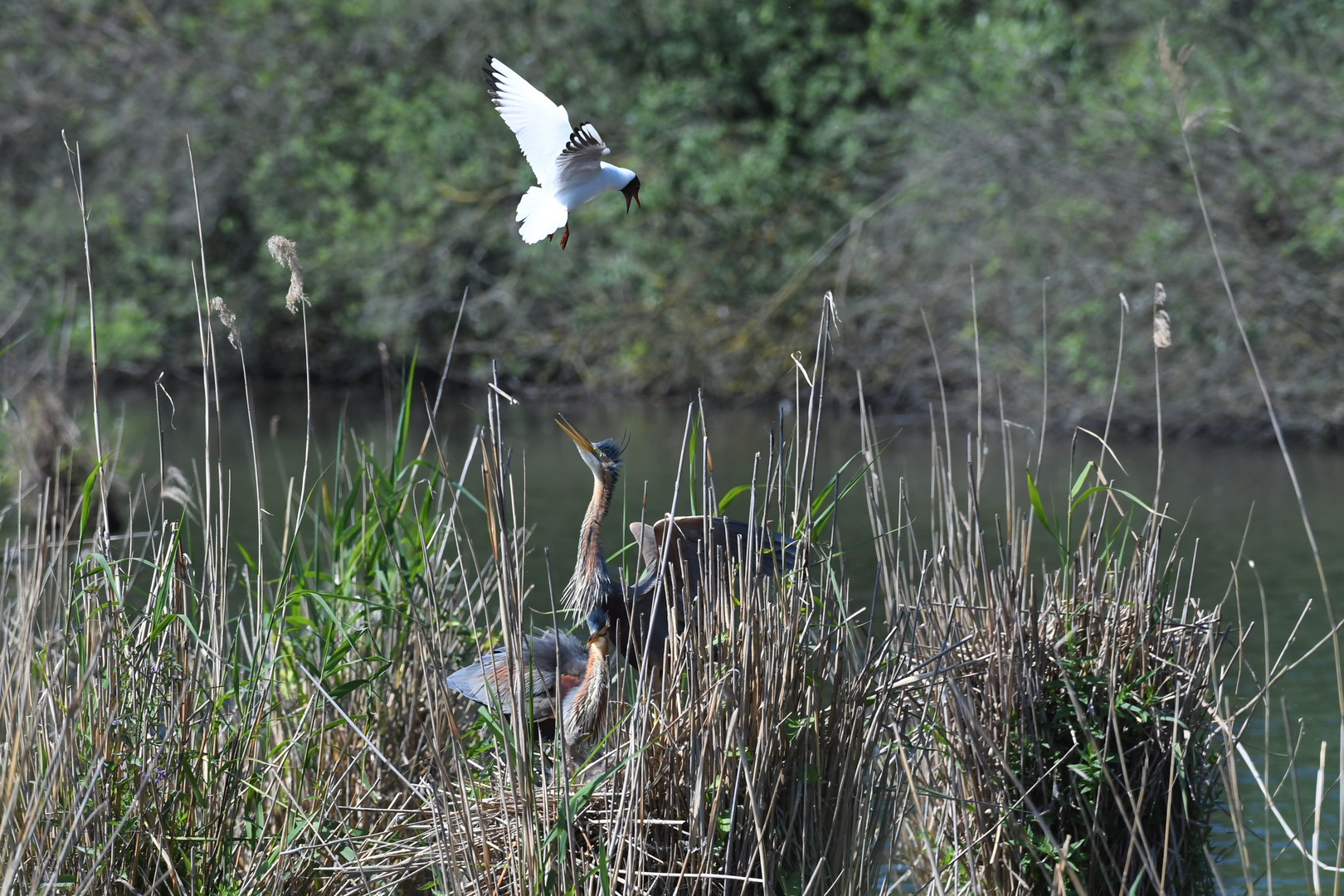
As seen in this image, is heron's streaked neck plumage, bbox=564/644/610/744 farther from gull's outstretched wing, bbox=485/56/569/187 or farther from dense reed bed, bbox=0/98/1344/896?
gull's outstretched wing, bbox=485/56/569/187

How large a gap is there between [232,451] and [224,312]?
10.4 m

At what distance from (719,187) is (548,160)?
12.5m

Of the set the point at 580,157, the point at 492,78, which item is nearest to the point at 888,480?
the point at 492,78

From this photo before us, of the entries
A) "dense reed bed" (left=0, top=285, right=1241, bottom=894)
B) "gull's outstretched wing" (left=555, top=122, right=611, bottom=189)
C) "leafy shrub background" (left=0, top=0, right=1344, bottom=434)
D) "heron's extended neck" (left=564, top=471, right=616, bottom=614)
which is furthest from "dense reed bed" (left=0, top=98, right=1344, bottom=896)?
"leafy shrub background" (left=0, top=0, right=1344, bottom=434)

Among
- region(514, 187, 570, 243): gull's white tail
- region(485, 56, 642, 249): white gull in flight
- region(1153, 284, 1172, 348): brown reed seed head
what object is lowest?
region(1153, 284, 1172, 348): brown reed seed head

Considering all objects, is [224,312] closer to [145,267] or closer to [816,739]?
[816,739]

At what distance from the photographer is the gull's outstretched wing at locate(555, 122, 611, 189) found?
2559 millimetres

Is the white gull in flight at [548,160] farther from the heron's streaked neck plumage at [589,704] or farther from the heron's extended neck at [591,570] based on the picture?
the heron's streaked neck plumage at [589,704]

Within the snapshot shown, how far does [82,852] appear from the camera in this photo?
103 inches

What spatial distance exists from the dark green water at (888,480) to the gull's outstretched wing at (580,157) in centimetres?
173

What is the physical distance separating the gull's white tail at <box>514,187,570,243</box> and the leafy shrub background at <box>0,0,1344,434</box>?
1020 centimetres

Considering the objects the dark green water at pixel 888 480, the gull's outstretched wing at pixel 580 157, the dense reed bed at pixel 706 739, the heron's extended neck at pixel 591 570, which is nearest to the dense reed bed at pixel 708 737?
the dense reed bed at pixel 706 739

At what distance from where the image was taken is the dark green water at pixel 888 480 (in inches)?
226

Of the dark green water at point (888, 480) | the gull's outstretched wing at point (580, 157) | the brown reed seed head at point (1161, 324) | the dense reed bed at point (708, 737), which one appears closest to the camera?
the dense reed bed at point (708, 737)
